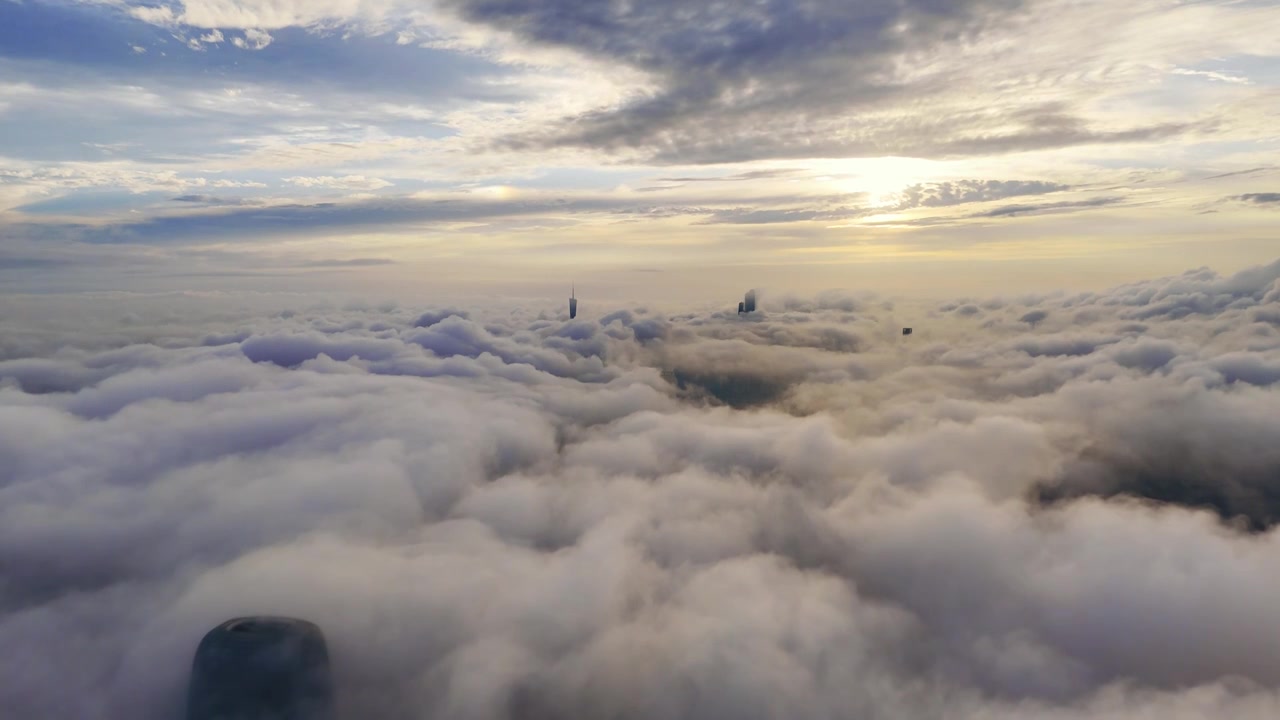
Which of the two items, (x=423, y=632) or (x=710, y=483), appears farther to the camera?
(x=710, y=483)

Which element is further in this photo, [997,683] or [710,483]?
[710,483]

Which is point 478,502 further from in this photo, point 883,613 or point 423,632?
point 883,613

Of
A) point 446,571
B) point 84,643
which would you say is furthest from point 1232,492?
point 84,643

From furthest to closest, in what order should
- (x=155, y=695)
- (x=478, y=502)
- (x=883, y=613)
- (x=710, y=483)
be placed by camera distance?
(x=710, y=483) → (x=478, y=502) → (x=883, y=613) → (x=155, y=695)

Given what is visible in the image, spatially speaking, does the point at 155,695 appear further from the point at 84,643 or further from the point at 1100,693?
the point at 1100,693

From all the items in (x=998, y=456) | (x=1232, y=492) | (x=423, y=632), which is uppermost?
(x=423, y=632)

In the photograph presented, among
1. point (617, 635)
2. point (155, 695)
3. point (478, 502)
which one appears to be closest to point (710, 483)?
point (478, 502)

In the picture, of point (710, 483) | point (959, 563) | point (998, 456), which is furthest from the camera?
point (998, 456)

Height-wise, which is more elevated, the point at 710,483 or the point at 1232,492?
the point at 710,483

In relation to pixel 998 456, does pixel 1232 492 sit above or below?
below
